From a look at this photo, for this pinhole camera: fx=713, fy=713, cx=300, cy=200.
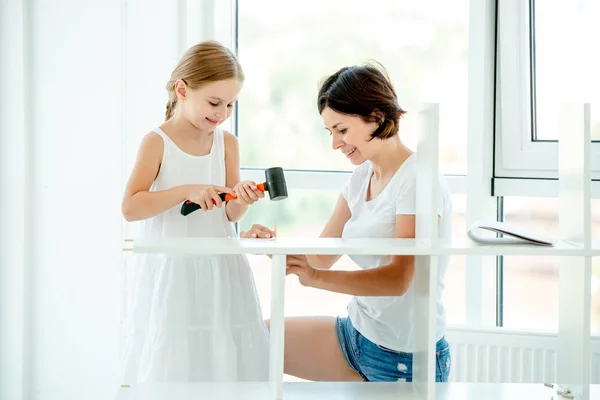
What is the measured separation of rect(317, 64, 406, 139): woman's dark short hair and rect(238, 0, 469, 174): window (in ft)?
3.06

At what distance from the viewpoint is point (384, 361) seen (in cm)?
194

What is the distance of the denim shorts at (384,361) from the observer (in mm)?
1918

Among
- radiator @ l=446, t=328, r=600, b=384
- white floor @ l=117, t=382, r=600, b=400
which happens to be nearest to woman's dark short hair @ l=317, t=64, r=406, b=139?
white floor @ l=117, t=382, r=600, b=400

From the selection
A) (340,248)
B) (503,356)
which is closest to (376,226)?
(340,248)

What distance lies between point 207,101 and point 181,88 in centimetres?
10

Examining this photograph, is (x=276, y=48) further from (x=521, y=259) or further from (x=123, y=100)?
(x=521, y=259)

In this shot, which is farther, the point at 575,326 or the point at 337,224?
the point at 337,224

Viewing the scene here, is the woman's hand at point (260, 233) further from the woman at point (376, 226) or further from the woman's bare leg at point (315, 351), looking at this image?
the woman's bare leg at point (315, 351)

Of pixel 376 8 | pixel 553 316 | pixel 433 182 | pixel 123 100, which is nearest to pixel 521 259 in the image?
pixel 553 316

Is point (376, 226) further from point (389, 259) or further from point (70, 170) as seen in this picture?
point (70, 170)

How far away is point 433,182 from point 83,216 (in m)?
1.52

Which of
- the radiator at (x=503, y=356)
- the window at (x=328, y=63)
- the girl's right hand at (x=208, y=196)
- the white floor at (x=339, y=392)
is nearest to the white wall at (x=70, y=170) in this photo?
the window at (x=328, y=63)

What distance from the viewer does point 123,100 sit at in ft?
8.40

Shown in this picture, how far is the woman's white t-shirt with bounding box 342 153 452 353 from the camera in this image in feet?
6.08
